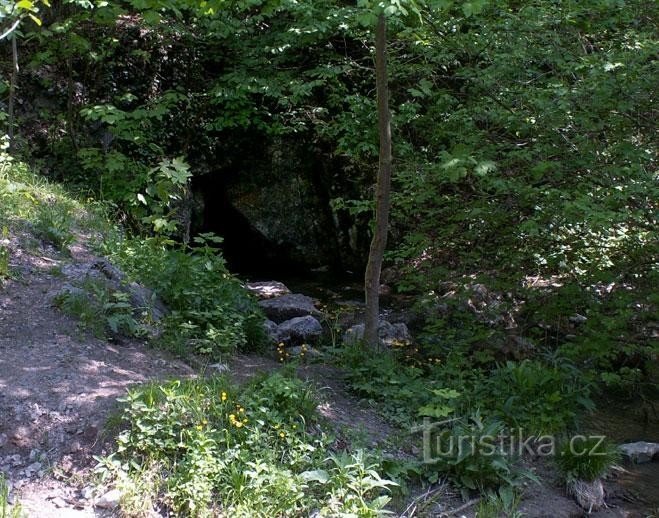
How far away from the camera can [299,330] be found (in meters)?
7.68

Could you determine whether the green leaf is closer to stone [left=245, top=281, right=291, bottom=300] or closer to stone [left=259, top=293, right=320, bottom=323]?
stone [left=259, top=293, right=320, bottom=323]

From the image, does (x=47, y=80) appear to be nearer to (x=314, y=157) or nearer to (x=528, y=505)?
(x=314, y=157)

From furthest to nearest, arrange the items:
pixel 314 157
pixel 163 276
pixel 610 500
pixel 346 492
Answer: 1. pixel 314 157
2. pixel 163 276
3. pixel 610 500
4. pixel 346 492

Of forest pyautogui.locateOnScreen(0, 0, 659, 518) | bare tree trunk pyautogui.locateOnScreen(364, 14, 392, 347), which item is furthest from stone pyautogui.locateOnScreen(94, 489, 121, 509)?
bare tree trunk pyautogui.locateOnScreen(364, 14, 392, 347)

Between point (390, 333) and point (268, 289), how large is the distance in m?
2.45

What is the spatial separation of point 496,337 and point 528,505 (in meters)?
2.39

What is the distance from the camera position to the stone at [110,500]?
3.39 metres

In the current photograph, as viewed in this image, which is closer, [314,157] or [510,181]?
[510,181]

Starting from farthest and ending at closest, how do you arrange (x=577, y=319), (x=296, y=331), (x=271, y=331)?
(x=296, y=331)
(x=271, y=331)
(x=577, y=319)

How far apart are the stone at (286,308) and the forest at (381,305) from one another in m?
0.04

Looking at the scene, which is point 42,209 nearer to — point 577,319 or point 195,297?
point 195,297

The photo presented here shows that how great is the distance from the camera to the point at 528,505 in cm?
418

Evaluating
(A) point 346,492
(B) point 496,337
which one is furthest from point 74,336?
(B) point 496,337

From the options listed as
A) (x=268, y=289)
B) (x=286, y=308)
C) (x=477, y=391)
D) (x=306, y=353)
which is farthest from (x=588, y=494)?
(x=268, y=289)
